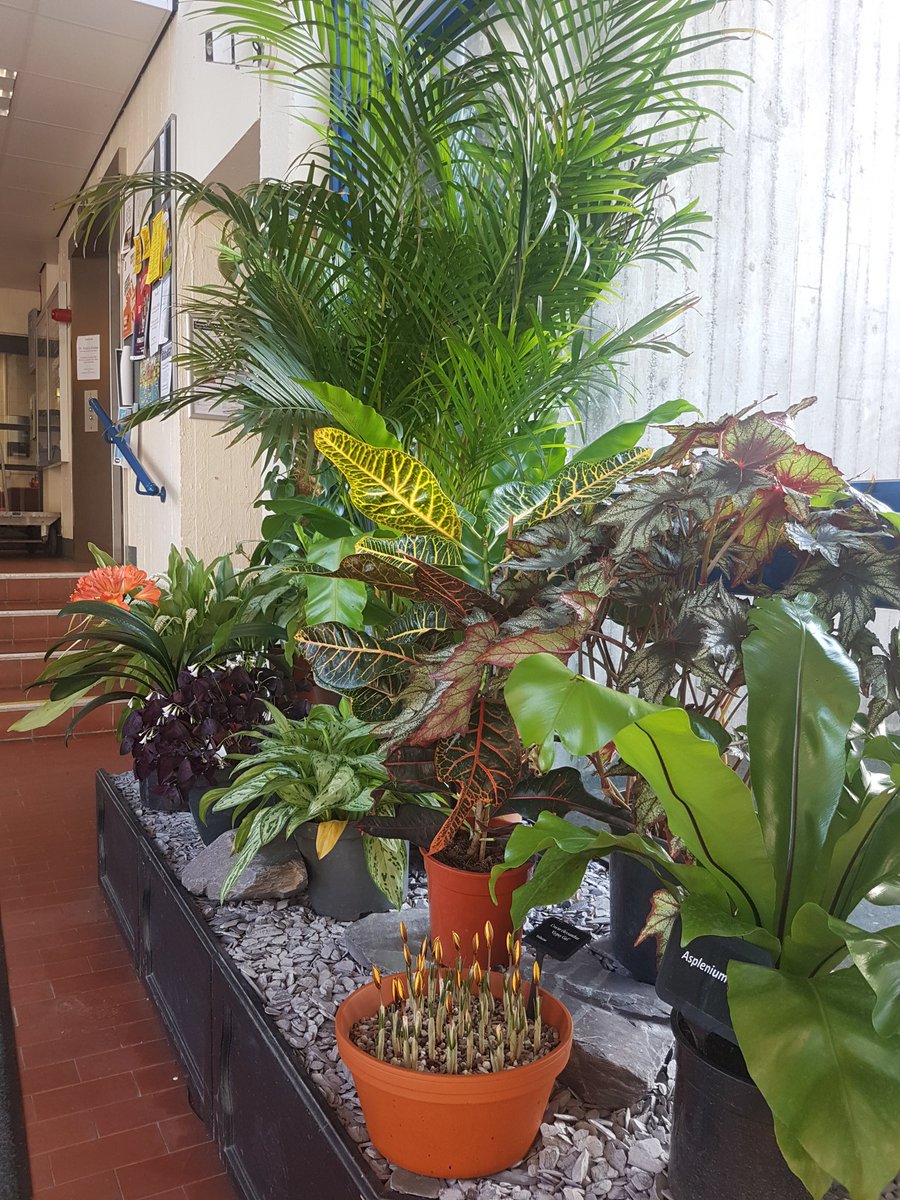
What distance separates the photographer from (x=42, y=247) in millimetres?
7852

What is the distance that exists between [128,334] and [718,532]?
15.3 ft

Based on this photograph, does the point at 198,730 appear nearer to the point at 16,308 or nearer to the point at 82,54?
the point at 82,54

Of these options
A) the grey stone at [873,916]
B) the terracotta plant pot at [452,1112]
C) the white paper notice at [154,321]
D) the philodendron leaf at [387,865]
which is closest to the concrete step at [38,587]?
the white paper notice at [154,321]

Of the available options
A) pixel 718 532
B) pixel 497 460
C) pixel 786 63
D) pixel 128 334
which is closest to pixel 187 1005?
pixel 497 460

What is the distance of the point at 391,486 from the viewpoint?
45.5 inches

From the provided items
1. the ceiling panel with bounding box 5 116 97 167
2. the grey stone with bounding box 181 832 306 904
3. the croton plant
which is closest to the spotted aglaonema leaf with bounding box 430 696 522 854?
the croton plant

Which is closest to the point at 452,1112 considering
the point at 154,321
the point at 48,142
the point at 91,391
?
the point at 154,321

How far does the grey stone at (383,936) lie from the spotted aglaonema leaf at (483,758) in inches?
18.4

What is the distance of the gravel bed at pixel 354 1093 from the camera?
3.25 ft

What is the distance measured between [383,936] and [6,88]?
5.28 metres

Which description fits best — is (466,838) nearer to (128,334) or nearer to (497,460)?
(497,460)

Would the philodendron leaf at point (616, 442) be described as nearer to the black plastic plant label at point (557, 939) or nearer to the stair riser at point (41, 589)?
the black plastic plant label at point (557, 939)

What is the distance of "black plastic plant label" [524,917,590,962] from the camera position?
4.72ft

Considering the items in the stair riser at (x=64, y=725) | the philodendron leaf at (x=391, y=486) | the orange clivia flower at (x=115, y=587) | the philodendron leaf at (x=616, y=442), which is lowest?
the stair riser at (x=64, y=725)
